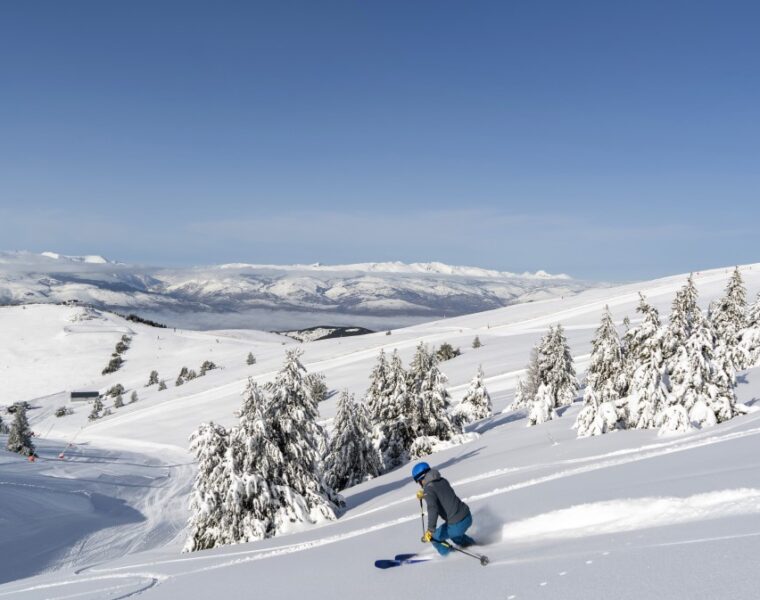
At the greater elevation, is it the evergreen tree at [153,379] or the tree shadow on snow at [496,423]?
the evergreen tree at [153,379]

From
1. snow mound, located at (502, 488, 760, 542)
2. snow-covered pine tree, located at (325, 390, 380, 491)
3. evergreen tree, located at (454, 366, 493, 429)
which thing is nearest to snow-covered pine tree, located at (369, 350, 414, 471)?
snow-covered pine tree, located at (325, 390, 380, 491)

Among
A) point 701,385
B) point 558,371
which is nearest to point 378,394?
point 558,371

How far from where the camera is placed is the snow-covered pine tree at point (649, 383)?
18828 mm

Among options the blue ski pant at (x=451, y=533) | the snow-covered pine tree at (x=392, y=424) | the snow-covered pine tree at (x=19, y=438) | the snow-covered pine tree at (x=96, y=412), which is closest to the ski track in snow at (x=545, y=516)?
the blue ski pant at (x=451, y=533)

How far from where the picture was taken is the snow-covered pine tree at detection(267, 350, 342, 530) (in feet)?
62.8

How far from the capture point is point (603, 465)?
13.3 m

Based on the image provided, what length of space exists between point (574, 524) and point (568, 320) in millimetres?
114304

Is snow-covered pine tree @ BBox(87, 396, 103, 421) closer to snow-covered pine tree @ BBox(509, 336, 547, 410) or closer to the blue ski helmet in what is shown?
snow-covered pine tree @ BBox(509, 336, 547, 410)

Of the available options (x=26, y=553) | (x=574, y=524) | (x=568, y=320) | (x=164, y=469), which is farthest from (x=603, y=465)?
(x=568, y=320)

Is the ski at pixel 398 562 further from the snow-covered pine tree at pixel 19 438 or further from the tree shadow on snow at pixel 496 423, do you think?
the snow-covered pine tree at pixel 19 438

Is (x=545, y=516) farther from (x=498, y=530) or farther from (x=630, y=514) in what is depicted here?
(x=630, y=514)

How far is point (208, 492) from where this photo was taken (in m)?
19.6

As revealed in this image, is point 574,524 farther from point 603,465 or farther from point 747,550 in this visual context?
point 603,465

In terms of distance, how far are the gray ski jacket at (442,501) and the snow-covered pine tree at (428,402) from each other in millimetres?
25581
